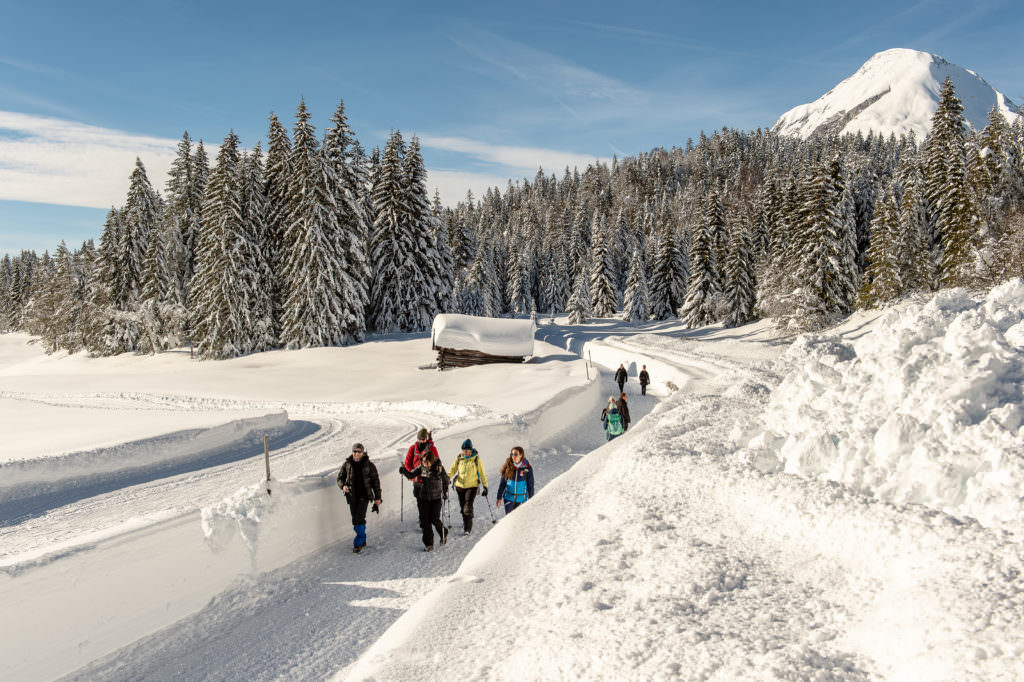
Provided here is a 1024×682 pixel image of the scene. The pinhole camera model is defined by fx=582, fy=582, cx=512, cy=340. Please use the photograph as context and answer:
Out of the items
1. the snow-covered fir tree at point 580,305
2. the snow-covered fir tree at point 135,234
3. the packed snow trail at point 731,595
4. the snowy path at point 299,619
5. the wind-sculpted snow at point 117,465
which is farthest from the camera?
the snow-covered fir tree at point 580,305

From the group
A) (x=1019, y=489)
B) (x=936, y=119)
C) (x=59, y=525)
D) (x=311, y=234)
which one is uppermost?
(x=936, y=119)

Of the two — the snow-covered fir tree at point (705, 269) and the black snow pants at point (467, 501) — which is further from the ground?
the snow-covered fir tree at point (705, 269)

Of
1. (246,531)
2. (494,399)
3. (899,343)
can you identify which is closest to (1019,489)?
(899,343)

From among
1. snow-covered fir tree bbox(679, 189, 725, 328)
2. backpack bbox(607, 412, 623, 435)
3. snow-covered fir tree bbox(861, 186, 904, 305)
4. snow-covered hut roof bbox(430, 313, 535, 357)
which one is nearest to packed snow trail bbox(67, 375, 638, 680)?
backpack bbox(607, 412, 623, 435)

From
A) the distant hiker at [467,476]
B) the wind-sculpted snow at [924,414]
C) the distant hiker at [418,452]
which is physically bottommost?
the distant hiker at [467,476]

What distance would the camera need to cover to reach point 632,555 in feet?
19.3

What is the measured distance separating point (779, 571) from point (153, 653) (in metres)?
6.40

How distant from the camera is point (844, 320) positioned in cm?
3912

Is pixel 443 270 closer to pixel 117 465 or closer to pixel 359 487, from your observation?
pixel 117 465

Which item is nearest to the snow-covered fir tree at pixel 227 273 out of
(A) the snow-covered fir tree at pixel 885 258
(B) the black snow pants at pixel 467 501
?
(B) the black snow pants at pixel 467 501

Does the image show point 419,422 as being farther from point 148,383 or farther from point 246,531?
point 148,383

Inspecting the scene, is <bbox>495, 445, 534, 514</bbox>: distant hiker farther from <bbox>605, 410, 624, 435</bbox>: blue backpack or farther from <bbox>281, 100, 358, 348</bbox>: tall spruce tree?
<bbox>281, 100, 358, 348</bbox>: tall spruce tree

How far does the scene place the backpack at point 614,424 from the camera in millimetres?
14422

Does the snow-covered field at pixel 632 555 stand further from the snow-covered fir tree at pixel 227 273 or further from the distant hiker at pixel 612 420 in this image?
the snow-covered fir tree at pixel 227 273
